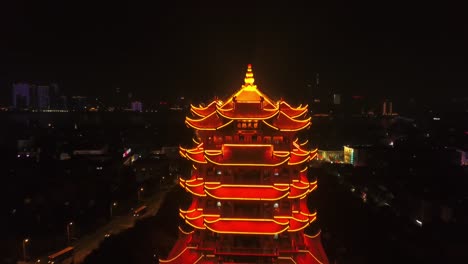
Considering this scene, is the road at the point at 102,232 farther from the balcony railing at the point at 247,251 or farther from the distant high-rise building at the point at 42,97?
the distant high-rise building at the point at 42,97

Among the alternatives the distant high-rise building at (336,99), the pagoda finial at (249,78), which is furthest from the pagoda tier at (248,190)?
the distant high-rise building at (336,99)

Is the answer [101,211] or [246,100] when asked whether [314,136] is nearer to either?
[101,211]

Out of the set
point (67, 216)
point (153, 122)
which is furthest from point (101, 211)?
point (153, 122)

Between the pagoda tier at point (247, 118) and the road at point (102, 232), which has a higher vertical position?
the pagoda tier at point (247, 118)

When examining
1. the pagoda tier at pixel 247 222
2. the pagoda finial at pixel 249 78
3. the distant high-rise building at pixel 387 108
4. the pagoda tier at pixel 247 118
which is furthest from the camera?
the distant high-rise building at pixel 387 108

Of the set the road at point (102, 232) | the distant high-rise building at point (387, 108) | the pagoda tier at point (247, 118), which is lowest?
the road at point (102, 232)

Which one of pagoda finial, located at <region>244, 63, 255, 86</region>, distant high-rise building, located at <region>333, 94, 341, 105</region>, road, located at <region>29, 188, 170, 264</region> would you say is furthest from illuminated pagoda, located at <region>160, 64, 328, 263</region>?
distant high-rise building, located at <region>333, 94, 341, 105</region>

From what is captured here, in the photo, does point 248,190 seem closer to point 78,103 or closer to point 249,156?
point 249,156
